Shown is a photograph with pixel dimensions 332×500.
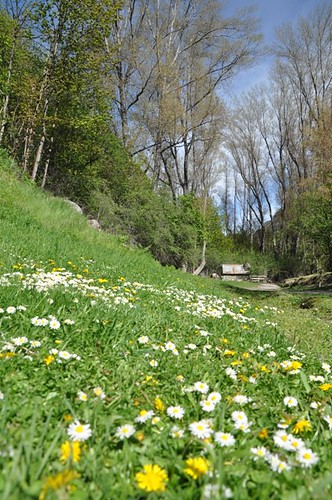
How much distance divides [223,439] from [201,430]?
0.08 m

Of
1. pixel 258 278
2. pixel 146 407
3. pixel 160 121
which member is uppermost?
pixel 160 121

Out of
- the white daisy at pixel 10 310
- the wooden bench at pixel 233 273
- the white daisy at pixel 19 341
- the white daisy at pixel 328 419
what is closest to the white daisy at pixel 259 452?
the white daisy at pixel 328 419

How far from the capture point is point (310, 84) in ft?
88.6

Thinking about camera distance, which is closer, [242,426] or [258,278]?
[242,426]

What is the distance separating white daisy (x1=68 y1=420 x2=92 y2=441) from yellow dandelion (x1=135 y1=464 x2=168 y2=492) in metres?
0.22

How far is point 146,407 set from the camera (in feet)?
4.88

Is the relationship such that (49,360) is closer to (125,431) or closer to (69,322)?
(69,322)

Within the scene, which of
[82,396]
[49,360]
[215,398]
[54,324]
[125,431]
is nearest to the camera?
[125,431]

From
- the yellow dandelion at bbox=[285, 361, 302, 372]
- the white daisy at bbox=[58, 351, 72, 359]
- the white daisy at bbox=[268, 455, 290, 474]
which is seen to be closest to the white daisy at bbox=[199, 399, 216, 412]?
the white daisy at bbox=[268, 455, 290, 474]

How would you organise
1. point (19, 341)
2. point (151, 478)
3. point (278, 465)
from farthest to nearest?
1. point (19, 341)
2. point (278, 465)
3. point (151, 478)

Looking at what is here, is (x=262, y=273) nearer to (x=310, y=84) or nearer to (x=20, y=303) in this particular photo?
(x=310, y=84)

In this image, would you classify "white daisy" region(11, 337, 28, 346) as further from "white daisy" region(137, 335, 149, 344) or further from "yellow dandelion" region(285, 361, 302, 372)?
"yellow dandelion" region(285, 361, 302, 372)

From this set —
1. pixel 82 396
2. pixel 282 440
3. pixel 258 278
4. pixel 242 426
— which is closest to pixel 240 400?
pixel 242 426

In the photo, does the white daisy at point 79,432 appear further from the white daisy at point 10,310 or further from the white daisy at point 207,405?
the white daisy at point 10,310
